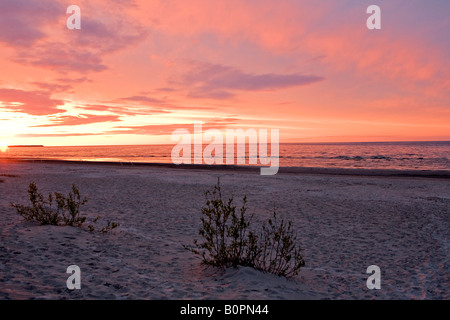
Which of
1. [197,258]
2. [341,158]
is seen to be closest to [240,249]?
[197,258]

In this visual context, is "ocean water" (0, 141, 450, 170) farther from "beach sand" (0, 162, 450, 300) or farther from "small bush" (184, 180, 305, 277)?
"small bush" (184, 180, 305, 277)

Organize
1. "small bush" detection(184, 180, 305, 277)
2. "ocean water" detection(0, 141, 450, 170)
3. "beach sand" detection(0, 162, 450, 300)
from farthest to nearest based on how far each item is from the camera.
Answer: "ocean water" detection(0, 141, 450, 170), "small bush" detection(184, 180, 305, 277), "beach sand" detection(0, 162, 450, 300)

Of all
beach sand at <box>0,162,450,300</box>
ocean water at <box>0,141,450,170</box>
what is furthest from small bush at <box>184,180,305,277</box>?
ocean water at <box>0,141,450,170</box>

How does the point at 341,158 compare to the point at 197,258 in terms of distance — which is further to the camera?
the point at 341,158

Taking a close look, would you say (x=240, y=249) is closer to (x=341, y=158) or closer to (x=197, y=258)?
(x=197, y=258)

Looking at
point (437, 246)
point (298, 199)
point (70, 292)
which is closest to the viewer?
point (70, 292)

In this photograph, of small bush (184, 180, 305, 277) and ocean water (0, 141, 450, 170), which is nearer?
small bush (184, 180, 305, 277)

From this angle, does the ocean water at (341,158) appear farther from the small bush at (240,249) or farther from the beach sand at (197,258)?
the small bush at (240,249)

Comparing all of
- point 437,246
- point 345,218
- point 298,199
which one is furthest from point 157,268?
point 298,199

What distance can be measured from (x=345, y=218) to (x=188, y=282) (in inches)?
371

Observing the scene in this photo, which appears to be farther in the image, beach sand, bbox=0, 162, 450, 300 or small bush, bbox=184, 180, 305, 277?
small bush, bbox=184, 180, 305, 277

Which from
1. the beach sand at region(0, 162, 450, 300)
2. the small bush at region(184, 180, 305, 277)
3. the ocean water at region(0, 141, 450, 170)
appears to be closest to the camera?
the beach sand at region(0, 162, 450, 300)
